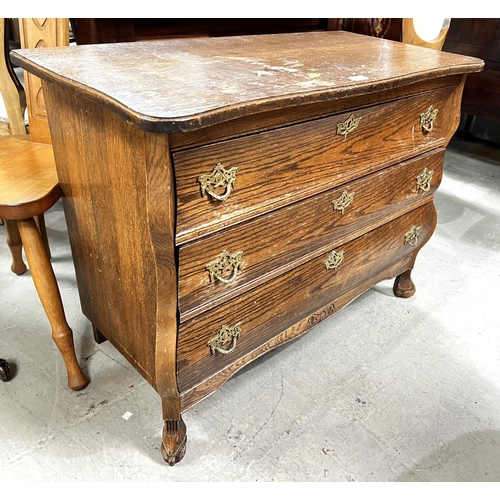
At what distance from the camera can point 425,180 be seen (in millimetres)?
1592

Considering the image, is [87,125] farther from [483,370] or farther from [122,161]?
[483,370]

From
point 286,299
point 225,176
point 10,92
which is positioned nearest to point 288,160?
point 225,176

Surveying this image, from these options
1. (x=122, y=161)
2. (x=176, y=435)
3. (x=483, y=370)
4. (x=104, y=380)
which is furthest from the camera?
(x=483, y=370)

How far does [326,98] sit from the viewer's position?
0.99m

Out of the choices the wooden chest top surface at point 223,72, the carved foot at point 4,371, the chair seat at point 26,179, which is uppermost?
the wooden chest top surface at point 223,72

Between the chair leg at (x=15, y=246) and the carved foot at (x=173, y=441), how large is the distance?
3.59ft

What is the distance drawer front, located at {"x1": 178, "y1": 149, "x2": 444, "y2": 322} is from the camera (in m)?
1.03

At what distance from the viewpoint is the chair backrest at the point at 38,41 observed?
144 cm

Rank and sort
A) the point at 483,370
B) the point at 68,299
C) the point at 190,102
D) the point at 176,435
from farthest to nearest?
1. the point at 68,299
2. the point at 483,370
3. the point at 176,435
4. the point at 190,102

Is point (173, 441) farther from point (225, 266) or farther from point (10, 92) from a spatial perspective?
point (10, 92)

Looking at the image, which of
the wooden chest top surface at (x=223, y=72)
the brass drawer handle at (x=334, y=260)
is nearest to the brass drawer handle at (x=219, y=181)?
the wooden chest top surface at (x=223, y=72)

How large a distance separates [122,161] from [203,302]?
0.36m

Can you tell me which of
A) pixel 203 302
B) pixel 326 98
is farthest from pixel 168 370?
pixel 326 98

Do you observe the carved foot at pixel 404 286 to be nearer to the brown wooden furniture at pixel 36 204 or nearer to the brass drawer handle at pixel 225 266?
the brass drawer handle at pixel 225 266
